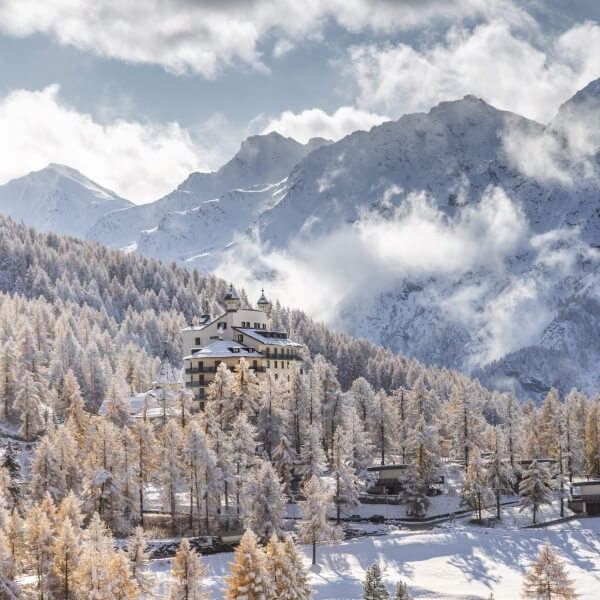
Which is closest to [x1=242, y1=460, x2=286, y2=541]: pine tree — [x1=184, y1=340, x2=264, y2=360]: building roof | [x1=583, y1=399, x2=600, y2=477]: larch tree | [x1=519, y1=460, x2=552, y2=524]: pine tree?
[x1=519, y1=460, x2=552, y2=524]: pine tree

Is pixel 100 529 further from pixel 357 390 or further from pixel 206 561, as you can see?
pixel 357 390

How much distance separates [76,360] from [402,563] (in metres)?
86.3

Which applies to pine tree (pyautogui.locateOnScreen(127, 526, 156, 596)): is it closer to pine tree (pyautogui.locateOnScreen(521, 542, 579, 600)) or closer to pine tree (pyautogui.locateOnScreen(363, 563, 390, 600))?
pine tree (pyautogui.locateOnScreen(363, 563, 390, 600))

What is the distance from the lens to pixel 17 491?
85.9 m

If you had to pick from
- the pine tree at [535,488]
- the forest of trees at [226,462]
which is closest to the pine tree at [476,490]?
the forest of trees at [226,462]

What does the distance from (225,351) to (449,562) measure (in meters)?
53.5

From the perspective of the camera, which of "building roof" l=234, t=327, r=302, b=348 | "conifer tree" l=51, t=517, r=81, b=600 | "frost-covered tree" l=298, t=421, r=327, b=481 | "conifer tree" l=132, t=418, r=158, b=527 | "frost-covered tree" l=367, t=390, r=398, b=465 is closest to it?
"conifer tree" l=51, t=517, r=81, b=600

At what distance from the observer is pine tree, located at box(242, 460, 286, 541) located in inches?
3246

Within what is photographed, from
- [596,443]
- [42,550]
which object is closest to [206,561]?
[42,550]

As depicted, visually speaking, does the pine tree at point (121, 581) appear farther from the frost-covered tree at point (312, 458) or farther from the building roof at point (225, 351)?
the building roof at point (225, 351)

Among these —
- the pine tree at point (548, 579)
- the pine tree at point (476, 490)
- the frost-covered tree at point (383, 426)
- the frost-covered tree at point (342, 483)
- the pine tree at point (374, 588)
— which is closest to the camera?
the pine tree at point (374, 588)

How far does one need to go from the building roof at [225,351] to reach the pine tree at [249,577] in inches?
2510

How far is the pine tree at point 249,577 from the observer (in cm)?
5931

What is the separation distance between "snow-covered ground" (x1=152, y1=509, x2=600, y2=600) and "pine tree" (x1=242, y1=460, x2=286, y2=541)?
156 inches
